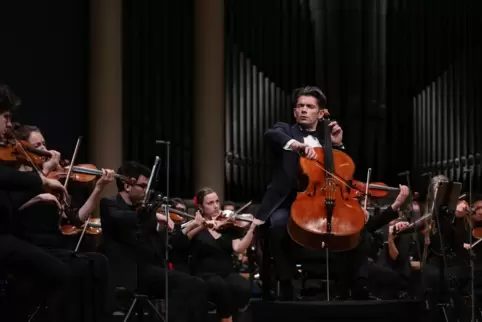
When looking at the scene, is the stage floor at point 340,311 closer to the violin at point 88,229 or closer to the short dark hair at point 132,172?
the violin at point 88,229

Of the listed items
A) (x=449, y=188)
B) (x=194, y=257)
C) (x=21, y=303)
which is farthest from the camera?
(x=194, y=257)

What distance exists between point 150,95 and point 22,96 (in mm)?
1308

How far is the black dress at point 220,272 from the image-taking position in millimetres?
6656

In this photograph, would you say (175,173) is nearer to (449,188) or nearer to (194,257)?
(194,257)

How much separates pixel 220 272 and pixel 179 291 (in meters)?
0.62

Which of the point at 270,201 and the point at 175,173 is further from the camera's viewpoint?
the point at 175,173

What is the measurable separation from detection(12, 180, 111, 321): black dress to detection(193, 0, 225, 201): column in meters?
3.37

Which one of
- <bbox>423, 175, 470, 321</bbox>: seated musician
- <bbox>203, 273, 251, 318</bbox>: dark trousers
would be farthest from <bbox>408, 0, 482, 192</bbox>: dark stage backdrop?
<bbox>203, 273, 251, 318</bbox>: dark trousers

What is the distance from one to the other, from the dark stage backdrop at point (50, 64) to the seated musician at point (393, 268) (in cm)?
302

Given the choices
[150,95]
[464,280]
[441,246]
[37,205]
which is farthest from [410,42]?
[37,205]

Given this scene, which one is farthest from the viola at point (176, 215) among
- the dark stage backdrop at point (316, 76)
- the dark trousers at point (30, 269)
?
the dark stage backdrop at point (316, 76)

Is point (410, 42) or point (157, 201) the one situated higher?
point (410, 42)

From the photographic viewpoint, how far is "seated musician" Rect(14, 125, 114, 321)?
17.4ft

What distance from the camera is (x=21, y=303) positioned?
507 cm
